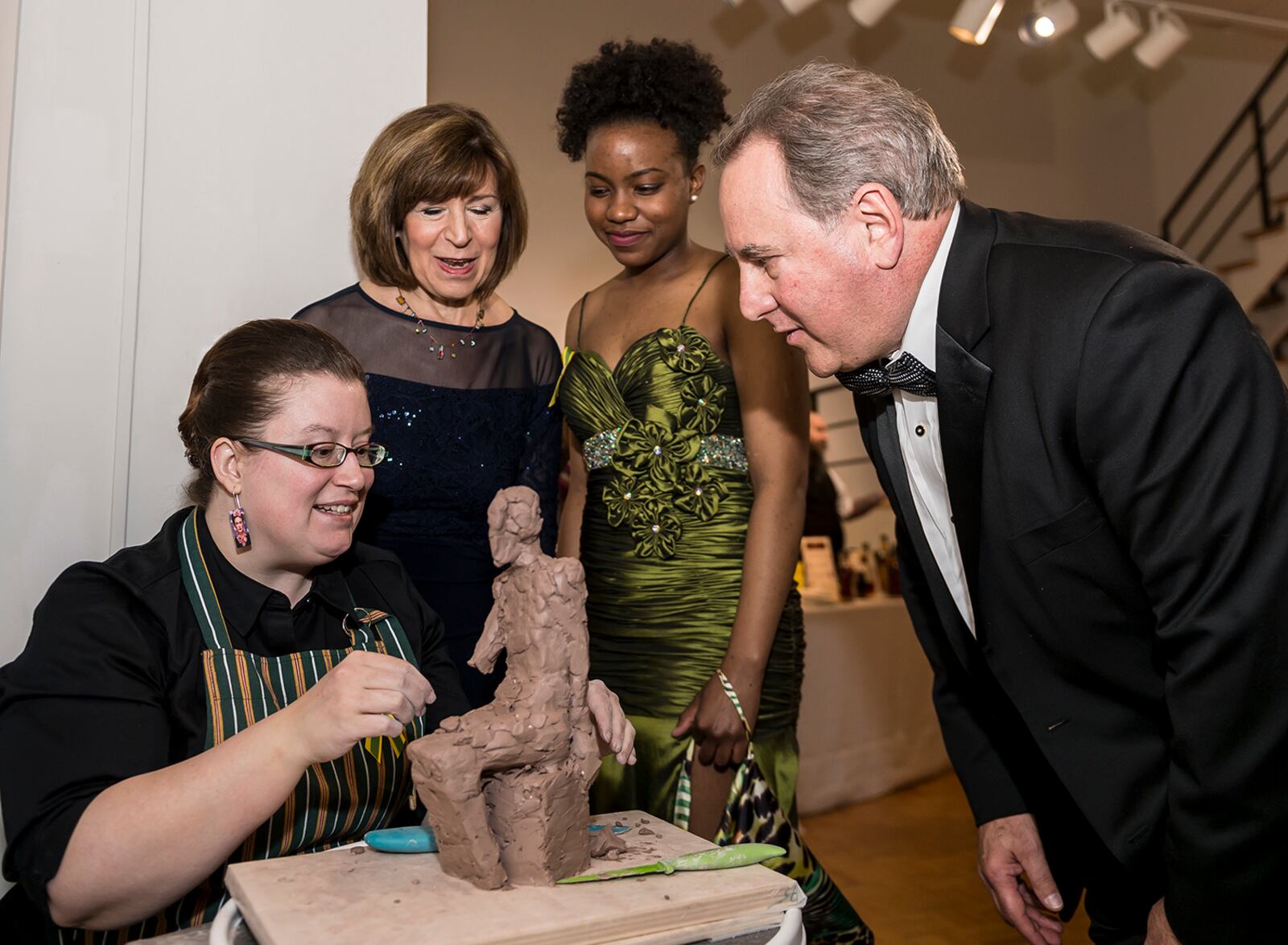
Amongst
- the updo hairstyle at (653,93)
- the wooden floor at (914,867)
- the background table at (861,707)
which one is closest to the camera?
the updo hairstyle at (653,93)

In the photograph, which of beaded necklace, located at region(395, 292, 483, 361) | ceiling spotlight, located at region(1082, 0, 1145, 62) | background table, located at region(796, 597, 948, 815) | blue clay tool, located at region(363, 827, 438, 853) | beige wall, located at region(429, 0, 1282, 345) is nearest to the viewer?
blue clay tool, located at region(363, 827, 438, 853)

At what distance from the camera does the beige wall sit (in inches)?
253

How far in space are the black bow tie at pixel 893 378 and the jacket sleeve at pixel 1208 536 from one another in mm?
276

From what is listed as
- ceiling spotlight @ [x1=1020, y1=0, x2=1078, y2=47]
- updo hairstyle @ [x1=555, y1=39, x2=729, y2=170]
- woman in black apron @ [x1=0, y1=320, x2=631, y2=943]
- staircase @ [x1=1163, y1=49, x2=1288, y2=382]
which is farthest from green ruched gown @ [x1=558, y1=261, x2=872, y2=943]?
staircase @ [x1=1163, y1=49, x2=1288, y2=382]

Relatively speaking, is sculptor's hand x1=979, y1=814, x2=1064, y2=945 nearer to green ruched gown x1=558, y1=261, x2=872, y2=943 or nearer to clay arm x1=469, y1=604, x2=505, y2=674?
green ruched gown x1=558, y1=261, x2=872, y2=943

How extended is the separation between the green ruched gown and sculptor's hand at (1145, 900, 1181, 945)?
934mm

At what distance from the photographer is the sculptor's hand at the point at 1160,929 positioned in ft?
4.53

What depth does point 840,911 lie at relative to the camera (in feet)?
7.66

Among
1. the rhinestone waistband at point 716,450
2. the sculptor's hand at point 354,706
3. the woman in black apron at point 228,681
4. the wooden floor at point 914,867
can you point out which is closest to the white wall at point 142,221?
the woman in black apron at point 228,681

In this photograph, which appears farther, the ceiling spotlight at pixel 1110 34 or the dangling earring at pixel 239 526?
the ceiling spotlight at pixel 1110 34

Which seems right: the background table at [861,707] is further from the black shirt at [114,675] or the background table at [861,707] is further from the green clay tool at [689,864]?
the green clay tool at [689,864]

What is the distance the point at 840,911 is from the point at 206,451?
5.08 feet

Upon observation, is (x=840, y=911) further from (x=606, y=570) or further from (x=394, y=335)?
(x=394, y=335)

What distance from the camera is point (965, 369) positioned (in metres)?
1.46
